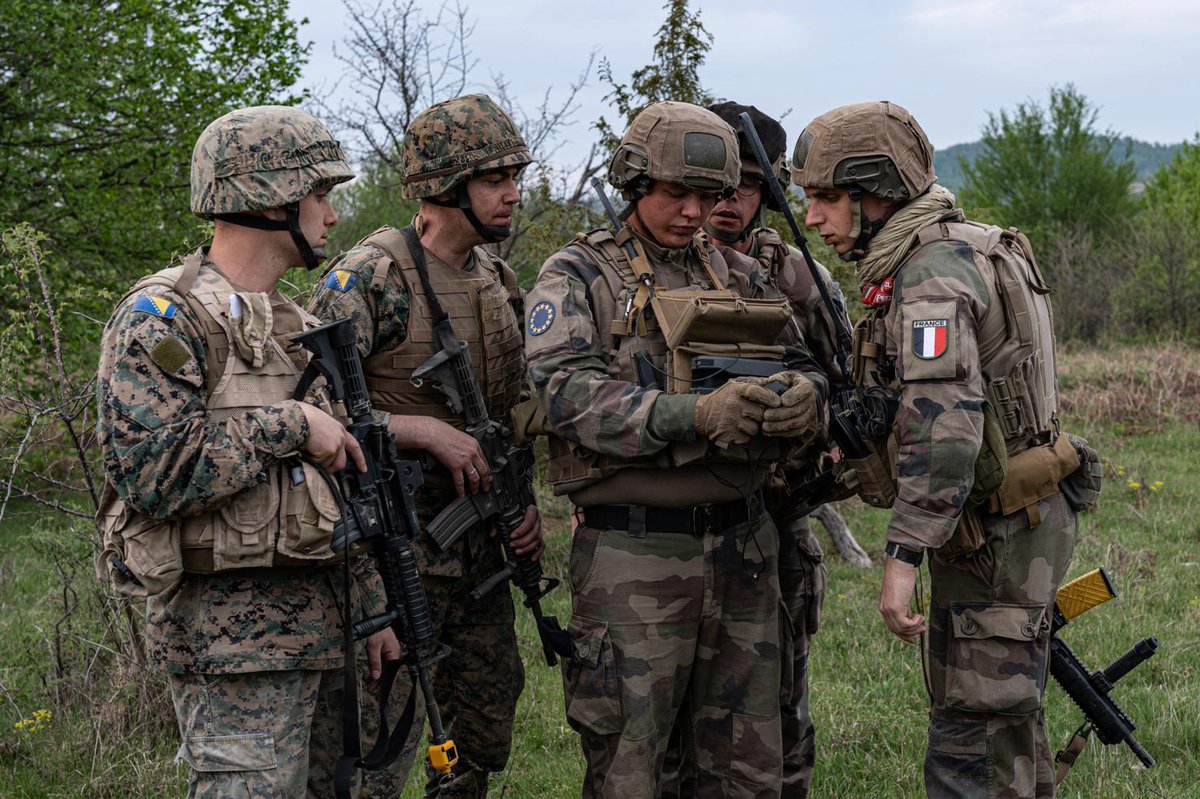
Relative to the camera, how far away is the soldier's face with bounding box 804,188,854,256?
3645 millimetres

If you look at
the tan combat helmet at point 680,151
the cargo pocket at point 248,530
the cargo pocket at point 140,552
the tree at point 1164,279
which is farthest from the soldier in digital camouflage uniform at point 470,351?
the tree at point 1164,279

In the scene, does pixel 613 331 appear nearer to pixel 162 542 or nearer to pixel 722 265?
pixel 722 265

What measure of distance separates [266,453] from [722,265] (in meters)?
1.80

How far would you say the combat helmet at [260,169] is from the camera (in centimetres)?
309

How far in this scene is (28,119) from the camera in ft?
35.5

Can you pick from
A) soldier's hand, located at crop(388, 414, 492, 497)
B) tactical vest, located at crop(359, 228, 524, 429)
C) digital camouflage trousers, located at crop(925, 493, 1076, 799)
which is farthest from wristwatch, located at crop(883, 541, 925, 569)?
tactical vest, located at crop(359, 228, 524, 429)

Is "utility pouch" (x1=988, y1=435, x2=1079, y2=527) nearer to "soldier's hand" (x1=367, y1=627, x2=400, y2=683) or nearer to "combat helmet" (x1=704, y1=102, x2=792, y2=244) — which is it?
"combat helmet" (x1=704, y1=102, x2=792, y2=244)

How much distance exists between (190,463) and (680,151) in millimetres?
1747

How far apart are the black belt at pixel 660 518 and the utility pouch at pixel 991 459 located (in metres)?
0.71

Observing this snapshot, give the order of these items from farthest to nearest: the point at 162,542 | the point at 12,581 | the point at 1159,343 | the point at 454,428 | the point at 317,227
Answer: the point at 1159,343
the point at 12,581
the point at 454,428
the point at 317,227
the point at 162,542

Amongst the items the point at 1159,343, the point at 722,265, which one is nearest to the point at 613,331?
the point at 722,265

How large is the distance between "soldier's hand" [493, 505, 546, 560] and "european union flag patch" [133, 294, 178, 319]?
1479 millimetres

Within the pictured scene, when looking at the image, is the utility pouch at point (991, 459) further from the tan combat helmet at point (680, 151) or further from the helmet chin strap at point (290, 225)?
the helmet chin strap at point (290, 225)

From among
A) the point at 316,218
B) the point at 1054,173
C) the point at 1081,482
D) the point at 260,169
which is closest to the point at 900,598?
the point at 1081,482
